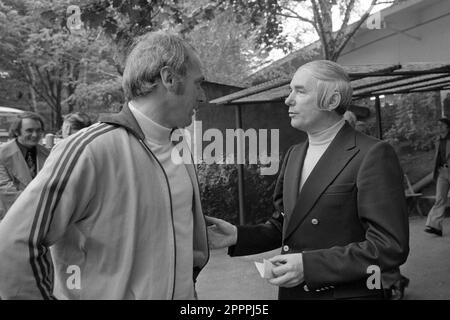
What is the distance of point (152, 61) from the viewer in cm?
172

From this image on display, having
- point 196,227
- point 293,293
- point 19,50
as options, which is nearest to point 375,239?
point 293,293

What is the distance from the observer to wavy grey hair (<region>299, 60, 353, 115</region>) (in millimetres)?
2051

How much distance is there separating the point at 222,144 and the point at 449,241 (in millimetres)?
3916

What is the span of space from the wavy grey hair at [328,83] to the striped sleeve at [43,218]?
39.3 inches

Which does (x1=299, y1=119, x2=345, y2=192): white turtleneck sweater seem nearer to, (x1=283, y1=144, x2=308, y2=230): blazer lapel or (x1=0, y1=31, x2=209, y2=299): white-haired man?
(x1=283, y1=144, x2=308, y2=230): blazer lapel

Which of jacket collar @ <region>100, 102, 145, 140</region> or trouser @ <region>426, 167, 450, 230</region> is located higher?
jacket collar @ <region>100, 102, 145, 140</region>

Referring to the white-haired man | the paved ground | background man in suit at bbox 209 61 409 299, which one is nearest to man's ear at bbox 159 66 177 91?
the white-haired man

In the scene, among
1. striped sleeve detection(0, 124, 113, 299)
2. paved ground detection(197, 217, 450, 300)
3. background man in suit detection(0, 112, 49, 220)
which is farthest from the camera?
paved ground detection(197, 217, 450, 300)

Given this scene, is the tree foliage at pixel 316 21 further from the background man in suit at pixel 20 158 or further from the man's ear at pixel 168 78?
the man's ear at pixel 168 78

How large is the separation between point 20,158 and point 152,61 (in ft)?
12.0

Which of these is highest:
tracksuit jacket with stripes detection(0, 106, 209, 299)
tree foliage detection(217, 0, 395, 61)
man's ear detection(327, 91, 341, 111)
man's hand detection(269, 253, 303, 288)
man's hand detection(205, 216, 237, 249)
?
tree foliage detection(217, 0, 395, 61)

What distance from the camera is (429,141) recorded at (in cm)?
1127

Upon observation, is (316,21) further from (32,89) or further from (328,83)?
(32,89)

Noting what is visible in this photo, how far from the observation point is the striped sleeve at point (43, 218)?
1.34 metres
